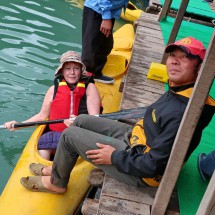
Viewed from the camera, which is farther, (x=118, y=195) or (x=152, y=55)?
(x=152, y=55)

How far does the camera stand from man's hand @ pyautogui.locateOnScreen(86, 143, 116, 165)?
94.2 inches

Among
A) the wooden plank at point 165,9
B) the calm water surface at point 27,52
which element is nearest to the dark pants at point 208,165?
the calm water surface at point 27,52

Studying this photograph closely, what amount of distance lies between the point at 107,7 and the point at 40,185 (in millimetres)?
2012

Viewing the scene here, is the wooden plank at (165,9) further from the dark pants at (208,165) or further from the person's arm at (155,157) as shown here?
the person's arm at (155,157)

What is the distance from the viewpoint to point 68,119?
3197 mm

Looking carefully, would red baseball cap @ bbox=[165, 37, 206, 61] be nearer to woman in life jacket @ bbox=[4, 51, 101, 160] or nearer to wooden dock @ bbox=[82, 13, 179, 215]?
wooden dock @ bbox=[82, 13, 179, 215]

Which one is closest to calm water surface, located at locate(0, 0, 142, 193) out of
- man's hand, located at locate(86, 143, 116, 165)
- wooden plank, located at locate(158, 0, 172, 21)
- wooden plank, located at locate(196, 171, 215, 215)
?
man's hand, located at locate(86, 143, 116, 165)

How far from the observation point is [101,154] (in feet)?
7.89

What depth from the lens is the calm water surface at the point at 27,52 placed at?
4328 mm

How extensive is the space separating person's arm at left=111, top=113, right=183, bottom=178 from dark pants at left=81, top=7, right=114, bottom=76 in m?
2.10

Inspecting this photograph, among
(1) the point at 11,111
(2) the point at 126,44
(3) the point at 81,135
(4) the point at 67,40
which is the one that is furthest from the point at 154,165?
(4) the point at 67,40

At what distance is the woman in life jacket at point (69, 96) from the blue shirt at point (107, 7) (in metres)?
0.68

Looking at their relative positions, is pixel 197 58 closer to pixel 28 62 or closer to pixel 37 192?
pixel 37 192

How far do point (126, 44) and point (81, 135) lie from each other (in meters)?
3.95
